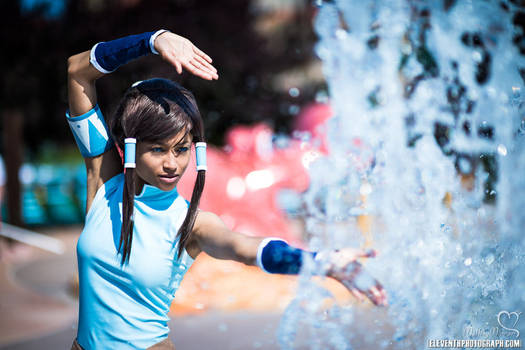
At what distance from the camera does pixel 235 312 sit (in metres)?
4.75

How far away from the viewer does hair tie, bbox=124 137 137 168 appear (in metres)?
1.66

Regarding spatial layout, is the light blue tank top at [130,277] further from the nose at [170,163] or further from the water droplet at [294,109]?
the water droplet at [294,109]

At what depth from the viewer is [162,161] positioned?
68.9 inches

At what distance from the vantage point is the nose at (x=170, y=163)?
1.74 metres

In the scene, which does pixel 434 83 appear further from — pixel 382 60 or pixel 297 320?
pixel 297 320

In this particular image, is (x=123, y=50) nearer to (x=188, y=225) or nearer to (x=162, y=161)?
(x=162, y=161)

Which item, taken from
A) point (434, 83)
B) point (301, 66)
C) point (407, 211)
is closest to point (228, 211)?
point (434, 83)

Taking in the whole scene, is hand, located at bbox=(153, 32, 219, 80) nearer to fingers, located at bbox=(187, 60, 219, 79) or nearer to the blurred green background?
fingers, located at bbox=(187, 60, 219, 79)

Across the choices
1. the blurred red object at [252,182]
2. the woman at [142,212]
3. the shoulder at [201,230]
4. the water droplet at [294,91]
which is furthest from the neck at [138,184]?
the blurred red object at [252,182]

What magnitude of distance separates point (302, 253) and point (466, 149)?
7.94ft

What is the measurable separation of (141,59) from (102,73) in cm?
447

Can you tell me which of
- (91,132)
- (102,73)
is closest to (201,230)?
(91,132)

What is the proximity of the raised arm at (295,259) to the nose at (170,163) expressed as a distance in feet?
0.87

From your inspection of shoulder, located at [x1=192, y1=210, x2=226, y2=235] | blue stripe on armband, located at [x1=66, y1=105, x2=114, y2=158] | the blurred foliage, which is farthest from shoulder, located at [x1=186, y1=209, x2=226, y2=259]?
the blurred foliage
